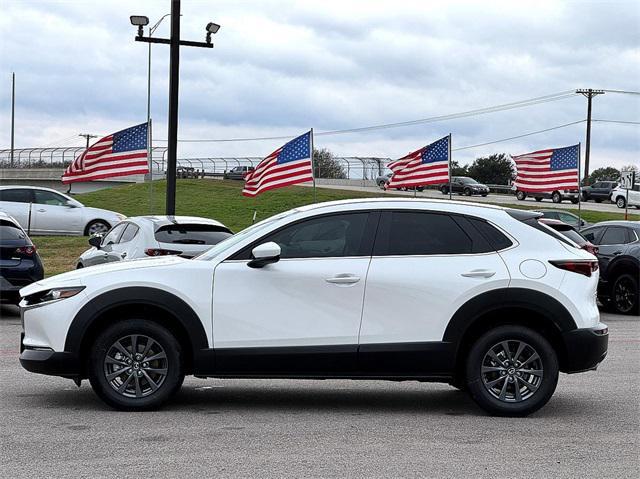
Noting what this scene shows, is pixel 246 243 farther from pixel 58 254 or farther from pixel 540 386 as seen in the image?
pixel 58 254

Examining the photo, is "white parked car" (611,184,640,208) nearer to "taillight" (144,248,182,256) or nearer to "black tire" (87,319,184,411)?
"taillight" (144,248,182,256)

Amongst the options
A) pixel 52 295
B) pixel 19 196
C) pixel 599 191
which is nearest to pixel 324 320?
pixel 52 295

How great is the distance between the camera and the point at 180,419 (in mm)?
7168

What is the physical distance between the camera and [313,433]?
6777mm

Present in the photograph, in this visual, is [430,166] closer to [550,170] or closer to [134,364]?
[550,170]

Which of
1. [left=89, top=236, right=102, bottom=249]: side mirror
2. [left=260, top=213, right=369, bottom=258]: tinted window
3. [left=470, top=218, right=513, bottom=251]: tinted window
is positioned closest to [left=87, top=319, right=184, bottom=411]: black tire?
[left=260, top=213, right=369, bottom=258]: tinted window

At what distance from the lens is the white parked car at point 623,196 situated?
55.1 meters

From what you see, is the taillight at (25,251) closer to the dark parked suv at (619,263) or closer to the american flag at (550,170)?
the dark parked suv at (619,263)

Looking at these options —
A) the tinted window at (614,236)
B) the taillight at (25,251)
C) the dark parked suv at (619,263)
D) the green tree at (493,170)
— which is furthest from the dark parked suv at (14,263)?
the green tree at (493,170)

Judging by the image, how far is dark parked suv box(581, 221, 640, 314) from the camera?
16.9 meters

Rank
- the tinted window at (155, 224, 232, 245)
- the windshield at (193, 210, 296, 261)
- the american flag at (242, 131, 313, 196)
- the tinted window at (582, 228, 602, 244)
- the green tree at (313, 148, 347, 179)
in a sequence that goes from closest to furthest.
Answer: the windshield at (193, 210, 296, 261) → the tinted window at (155, 224, 232, 245) → the tinted window at (582, 228, 602, 244) → the american flag at (242, 131, 313, 196) → the green tree at (313, 148, 347, 179)

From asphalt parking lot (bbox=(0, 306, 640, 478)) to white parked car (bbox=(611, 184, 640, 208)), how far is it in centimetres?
4801

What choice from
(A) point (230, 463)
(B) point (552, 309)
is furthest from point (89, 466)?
(B) point (552, 309)

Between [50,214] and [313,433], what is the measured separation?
21.8 metres
